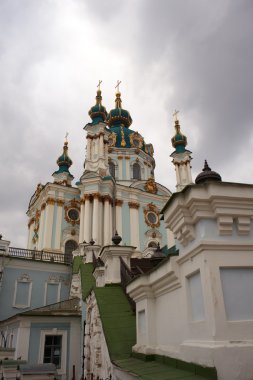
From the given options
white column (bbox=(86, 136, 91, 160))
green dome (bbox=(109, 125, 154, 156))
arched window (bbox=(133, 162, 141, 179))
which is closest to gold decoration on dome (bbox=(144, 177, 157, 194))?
arched window (bbox=(133, 162, 141, 179))

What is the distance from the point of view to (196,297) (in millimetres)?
A: 3688

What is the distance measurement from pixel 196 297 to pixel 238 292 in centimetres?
48

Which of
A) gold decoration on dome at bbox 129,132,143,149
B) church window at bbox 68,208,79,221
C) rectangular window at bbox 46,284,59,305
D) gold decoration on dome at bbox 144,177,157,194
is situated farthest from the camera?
gold decoration on dome at bbox 129,132,143,149

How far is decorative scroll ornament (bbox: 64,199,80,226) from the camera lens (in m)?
32.3

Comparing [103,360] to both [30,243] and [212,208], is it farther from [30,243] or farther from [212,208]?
[30,243]

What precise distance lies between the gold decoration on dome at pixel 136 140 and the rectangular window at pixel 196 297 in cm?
3887

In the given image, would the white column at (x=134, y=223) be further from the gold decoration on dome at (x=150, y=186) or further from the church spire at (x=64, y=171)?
the church spire at (x=64, y=171)

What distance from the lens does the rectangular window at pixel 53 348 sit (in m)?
11.7

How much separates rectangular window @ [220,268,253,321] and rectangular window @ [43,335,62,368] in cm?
1010

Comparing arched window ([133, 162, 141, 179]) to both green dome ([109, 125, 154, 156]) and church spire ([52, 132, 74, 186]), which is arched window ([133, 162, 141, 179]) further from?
church spire ([52, 132, 74, 186])

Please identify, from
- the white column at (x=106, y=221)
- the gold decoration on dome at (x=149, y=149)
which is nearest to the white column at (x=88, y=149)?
the white column at (x=106, y=221)

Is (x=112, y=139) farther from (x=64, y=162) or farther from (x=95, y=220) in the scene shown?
(x=95, y=220)

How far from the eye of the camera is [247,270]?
3594mm

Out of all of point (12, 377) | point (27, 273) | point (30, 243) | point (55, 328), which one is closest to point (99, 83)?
point (30, 243)
